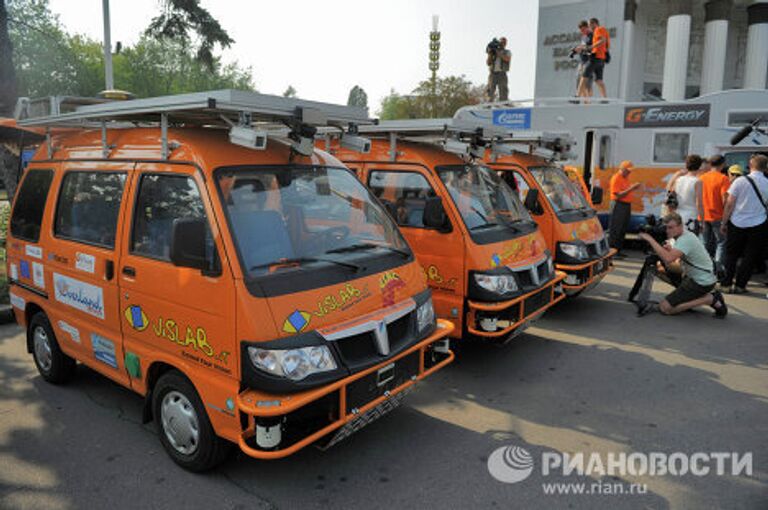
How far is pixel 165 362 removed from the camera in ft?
11.6

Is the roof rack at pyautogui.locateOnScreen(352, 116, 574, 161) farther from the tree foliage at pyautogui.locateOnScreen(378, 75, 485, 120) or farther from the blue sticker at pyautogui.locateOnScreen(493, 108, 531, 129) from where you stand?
the tree foliage at pyautogui.locateOnScreen(378, 75, 485, 120)

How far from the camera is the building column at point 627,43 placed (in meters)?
25.5

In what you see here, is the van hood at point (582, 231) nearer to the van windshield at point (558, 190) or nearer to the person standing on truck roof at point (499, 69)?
the van windshield at point (558, 190)

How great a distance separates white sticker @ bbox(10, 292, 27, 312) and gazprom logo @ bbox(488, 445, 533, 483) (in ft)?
14.3

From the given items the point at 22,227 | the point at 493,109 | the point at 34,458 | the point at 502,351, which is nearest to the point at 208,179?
the point at 34,458

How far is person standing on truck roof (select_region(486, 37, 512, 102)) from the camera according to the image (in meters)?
15.5

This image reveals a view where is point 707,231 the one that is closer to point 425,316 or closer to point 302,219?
point 425,316

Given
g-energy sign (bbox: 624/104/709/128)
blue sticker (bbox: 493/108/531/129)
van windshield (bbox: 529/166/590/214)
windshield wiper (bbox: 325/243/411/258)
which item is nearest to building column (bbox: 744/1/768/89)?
g-energy sign (bbox: 624/104/709/128)

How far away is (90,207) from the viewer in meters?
4.24

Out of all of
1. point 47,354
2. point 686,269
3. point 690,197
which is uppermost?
point 690,197

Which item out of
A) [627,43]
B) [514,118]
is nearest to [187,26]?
[514,118]

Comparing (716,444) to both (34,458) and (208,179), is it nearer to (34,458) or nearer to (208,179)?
(208,179)

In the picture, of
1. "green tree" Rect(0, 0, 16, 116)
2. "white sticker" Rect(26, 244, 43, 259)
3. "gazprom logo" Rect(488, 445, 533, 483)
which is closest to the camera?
"gazprom logo" Rect(488, 445, 533, 483)

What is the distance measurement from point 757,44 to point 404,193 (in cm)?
2515
